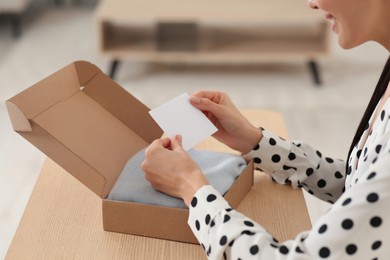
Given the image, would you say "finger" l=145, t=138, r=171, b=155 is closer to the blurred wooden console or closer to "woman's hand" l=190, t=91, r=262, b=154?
"woman's hand" l=190, t=91, r=262, b=154

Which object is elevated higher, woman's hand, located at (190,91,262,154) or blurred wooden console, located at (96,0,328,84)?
woman's hand, located at (190,91,262,154)

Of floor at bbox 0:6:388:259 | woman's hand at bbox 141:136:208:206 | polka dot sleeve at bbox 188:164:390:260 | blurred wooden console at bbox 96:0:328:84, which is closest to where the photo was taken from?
polka dot sleeve at bbox 188:164:390:260

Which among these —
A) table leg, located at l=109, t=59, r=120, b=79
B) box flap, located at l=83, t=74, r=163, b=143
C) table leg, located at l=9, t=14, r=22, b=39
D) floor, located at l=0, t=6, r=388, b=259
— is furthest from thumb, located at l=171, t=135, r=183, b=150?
table leg, located at l=9, t=14, r=22, b=39

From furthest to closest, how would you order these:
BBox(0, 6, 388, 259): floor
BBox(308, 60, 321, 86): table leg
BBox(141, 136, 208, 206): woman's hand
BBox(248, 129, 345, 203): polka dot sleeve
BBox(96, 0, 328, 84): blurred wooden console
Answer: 1. BBox(308, 60, 321, 86): table leg
2. BBox(96, 0, 328, 84): blurred wooden console
3. BBox(0, 6, 388, 259): floor
4. BBox(248, 129, 345, 203): polka dot sleeve
5. BBox(141, 136, 208, 206): woman's hand

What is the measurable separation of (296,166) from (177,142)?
1.06 feet

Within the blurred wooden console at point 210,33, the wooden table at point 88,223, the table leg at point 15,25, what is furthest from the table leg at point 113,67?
the wooden table at point 88,223

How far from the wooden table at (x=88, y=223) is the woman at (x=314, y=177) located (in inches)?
3.1

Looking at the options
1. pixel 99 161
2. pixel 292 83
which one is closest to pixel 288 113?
pixel 292 83

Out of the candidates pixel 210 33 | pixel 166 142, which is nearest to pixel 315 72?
pixel 210 33

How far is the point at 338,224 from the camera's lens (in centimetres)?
108

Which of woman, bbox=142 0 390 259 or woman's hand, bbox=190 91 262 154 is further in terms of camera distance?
woman's hand, bbox=190 91 262 154

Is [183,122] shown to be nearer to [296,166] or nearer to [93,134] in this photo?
[93,134]

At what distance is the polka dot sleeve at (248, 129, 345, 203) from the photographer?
1571 mm

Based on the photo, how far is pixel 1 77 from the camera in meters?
3.98
